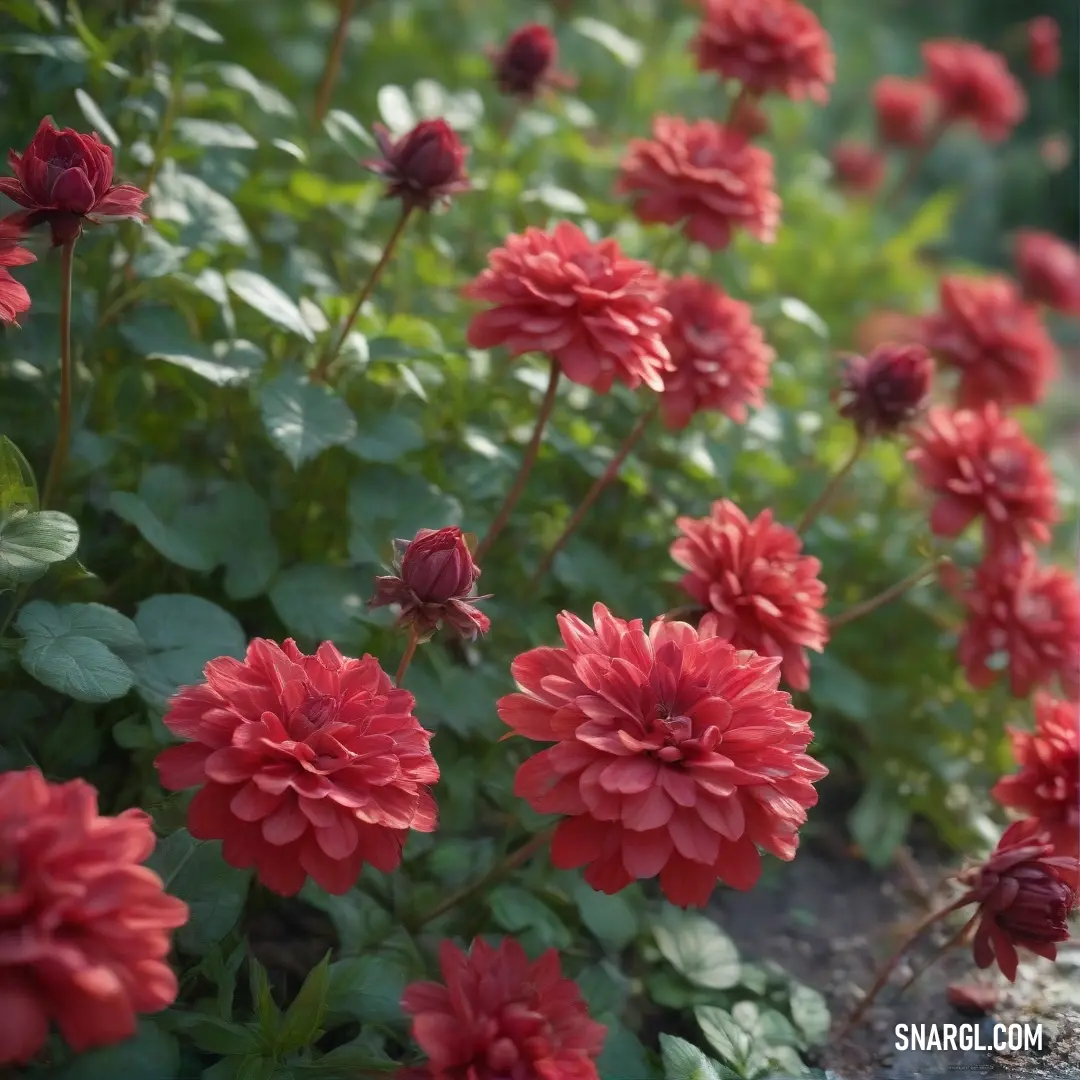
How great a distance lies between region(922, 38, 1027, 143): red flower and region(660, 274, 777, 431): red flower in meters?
1.16

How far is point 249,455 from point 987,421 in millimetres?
901

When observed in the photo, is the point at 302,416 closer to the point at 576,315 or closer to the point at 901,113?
the point at 576,315

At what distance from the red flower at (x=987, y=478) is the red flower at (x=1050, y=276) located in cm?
102

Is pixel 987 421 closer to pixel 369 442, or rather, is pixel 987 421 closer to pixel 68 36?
pixel 369 442

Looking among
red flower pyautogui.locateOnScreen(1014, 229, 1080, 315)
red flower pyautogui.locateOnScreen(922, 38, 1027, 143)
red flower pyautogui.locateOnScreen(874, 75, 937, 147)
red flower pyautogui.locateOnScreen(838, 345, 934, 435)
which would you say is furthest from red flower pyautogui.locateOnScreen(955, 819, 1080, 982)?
red flower pyautogui.locateOnScreen(874, 75, 937, 147)

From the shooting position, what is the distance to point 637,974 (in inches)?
50.5

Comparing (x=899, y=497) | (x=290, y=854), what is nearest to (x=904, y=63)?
(x=899, y=497)

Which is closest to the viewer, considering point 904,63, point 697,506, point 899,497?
point 697,506

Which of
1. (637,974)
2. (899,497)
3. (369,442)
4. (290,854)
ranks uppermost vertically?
(369,442)

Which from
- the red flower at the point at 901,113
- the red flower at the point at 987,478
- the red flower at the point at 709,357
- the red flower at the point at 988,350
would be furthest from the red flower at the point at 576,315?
the red flower at the point at 901,113

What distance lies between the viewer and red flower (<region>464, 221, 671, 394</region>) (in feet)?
3.51

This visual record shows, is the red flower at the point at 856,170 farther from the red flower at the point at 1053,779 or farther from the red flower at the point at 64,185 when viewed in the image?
the red flower at the point at 64,185

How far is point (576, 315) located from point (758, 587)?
31cm

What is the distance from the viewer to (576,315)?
1.09 meters
